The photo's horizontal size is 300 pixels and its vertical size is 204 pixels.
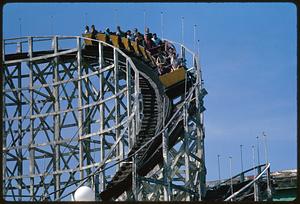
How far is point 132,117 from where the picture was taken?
20.0 metres

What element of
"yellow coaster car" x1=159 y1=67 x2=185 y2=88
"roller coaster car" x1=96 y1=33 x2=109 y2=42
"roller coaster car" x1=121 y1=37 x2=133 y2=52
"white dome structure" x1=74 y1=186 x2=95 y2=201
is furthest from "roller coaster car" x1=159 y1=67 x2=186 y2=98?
"white dome structure" x1=74 y1=186 x2=95 y2=201

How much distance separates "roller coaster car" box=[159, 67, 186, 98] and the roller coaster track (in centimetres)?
19

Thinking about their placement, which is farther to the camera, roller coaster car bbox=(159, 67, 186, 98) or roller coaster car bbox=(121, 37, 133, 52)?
roller coaster car bbox=(121, 37, 133, 52)

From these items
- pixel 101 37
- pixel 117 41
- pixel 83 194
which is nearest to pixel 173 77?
pixel 117 41

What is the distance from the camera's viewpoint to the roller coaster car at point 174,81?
20.1 metres

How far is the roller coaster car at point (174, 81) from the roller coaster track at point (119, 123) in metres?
0.19

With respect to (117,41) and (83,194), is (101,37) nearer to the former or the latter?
(117,41)

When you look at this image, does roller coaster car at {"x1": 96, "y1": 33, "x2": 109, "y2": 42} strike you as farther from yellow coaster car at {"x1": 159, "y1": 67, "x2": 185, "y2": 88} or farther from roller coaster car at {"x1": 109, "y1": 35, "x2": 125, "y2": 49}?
yellow coaster car at {"x1": 159, "y1": 67, "x2": 185, "y2": 88}

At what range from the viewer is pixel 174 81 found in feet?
66.4

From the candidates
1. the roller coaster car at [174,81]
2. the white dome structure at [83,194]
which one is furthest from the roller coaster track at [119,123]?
the white dome structure at [83,194]

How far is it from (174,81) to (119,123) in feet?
6.48

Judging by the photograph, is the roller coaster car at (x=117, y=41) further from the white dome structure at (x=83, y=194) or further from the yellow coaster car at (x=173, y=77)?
the white dome structure at (x=83, y=194)

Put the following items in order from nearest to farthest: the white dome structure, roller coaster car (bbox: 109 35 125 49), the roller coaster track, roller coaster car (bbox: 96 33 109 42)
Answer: the white dome structure
the roller coaster track
roller coaster car (bbox: 109 35 125 49)
roller coaster car (bbox: 96 33 109 42)

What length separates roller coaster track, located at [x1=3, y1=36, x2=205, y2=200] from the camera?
56.6ft
